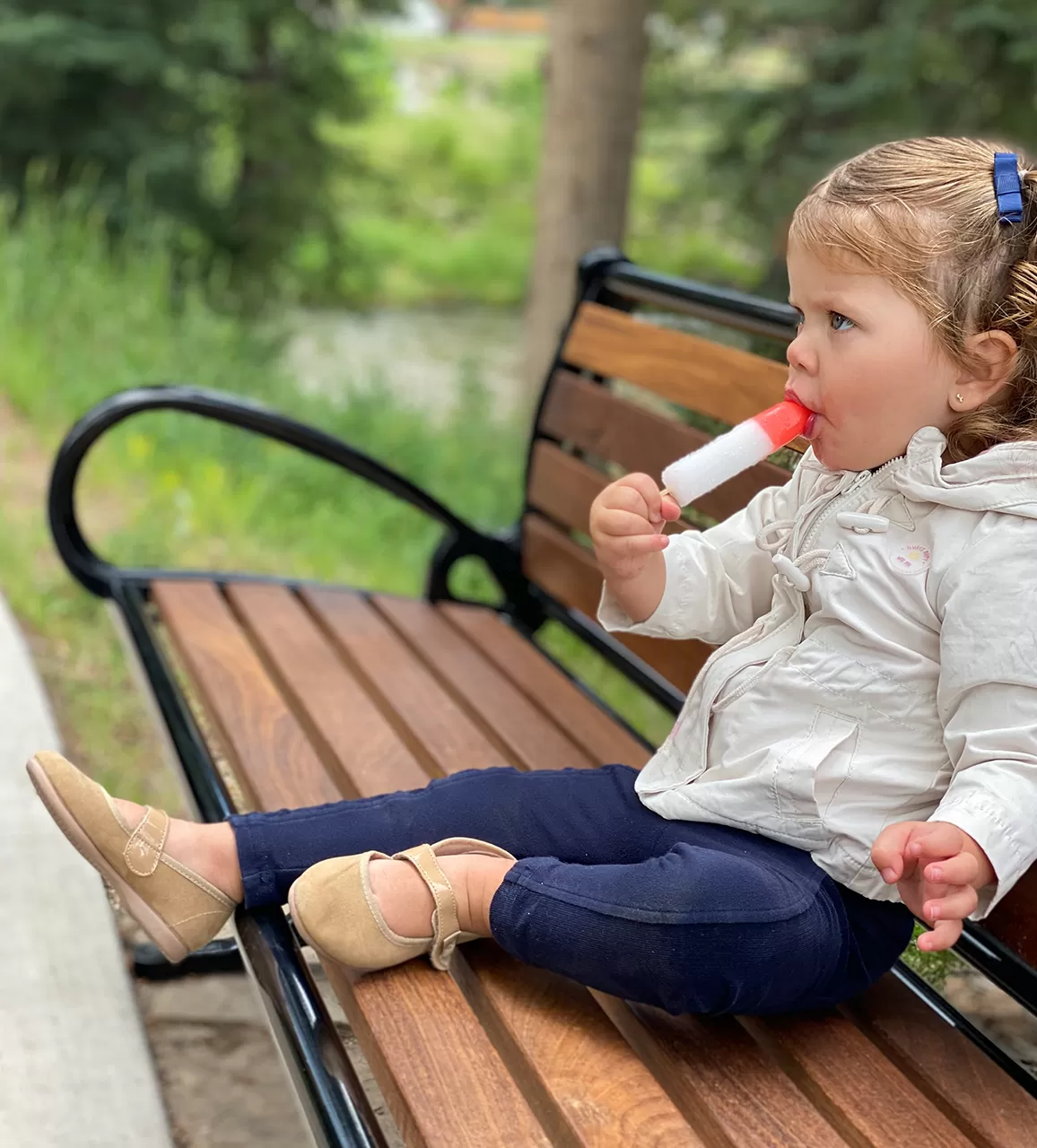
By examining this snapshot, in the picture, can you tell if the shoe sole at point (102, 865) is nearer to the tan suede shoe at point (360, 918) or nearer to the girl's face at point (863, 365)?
the tan suede shoe at point (360, 918)

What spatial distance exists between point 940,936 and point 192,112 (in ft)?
22.7

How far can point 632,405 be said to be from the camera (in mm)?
2512

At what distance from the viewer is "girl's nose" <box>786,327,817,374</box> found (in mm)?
1516

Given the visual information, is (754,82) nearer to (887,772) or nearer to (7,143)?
(7,143)

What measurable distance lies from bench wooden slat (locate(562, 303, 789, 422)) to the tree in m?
4.49

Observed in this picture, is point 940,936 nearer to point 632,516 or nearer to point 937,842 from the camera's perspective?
point 937,842

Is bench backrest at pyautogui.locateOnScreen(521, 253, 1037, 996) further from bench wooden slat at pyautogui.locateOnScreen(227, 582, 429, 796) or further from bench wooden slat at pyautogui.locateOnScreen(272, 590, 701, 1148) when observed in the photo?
bench wooden slat at pyautogui.locateOnScreen(272, 590, 701, 1148)

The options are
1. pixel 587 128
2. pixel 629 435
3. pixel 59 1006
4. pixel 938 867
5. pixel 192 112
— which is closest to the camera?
pixel 938 867

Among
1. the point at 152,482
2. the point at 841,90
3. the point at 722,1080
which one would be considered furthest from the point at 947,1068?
the point at 841,90

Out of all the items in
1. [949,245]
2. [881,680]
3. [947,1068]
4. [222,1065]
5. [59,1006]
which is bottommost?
[222,1065]

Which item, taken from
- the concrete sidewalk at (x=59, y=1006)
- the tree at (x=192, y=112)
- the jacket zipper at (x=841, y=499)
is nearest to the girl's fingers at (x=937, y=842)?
the jacket zipper at (x=841, y=499)

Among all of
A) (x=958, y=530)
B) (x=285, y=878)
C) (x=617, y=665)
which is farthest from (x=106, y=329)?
(x=958, y=530)

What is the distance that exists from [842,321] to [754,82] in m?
6.23

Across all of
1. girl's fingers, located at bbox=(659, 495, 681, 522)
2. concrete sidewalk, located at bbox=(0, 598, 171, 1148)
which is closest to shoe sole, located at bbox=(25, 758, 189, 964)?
concrete sidewalk, located at bbox=(0, 598, 171, 1148)
